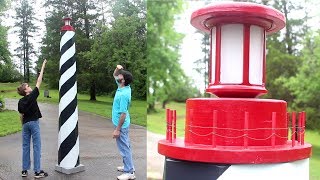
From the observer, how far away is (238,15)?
2693 millimetres

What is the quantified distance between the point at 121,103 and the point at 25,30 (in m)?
0.81

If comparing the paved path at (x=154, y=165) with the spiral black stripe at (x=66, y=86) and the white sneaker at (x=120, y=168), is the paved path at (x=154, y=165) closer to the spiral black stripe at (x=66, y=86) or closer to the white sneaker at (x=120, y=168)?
the white sneaker at (x=120, y=168)

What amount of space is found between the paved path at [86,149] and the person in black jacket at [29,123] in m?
0.05

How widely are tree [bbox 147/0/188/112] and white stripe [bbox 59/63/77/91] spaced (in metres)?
8.78

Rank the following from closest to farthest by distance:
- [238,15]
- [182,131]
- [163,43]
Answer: [238,15], [182,131], [163,43]

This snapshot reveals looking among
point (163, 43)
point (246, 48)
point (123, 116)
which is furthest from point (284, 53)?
point (123, 116)

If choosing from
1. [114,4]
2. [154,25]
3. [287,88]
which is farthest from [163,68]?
[114,4]

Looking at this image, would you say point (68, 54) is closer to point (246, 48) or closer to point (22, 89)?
point (22, 89)

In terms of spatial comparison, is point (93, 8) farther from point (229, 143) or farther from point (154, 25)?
point (154, 25)

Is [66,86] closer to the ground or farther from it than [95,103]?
farther from it

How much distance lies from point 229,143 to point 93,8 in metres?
1.38

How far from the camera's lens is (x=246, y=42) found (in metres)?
2.81

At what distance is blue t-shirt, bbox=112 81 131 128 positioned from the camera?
2.93m

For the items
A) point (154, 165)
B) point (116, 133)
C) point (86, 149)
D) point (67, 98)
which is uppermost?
point (67, 98)
